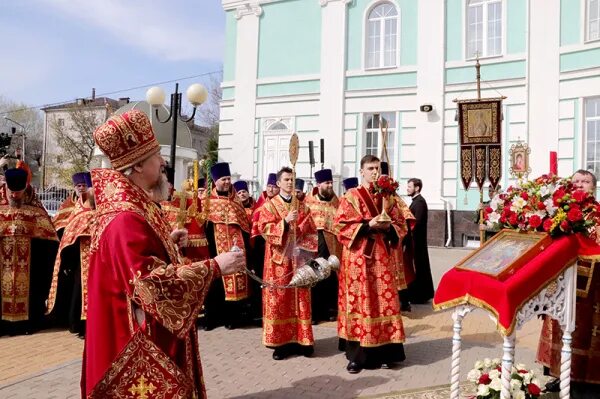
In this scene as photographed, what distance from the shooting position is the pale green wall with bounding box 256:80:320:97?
65.7ft

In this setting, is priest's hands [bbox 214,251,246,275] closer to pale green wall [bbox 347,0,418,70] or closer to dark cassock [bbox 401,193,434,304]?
dark cassock [bbox 401,193,434,304]

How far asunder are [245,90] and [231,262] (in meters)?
18.8

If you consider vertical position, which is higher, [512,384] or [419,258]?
[419,258]

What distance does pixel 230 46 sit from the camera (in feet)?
70.4

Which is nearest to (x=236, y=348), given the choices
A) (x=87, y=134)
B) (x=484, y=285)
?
(x=484, y=285)

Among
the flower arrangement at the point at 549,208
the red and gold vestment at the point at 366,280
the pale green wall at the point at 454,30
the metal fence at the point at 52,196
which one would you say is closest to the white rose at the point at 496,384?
the flower arrangement at the point at 549,208

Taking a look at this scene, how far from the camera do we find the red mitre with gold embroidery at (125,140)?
2809 millimetres

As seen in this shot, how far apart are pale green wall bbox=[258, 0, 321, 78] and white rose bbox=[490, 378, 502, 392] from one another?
17.0m

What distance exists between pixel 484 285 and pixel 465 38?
627 inches

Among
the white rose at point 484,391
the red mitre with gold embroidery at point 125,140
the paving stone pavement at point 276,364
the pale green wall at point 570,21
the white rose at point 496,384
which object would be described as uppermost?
the pale green wall at point 570,21

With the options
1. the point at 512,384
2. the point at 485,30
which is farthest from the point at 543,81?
the point at 512,384

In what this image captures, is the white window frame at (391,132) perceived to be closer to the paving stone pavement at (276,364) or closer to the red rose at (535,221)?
the paving stone pavement at (276,364)

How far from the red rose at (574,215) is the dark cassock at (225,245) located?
5100 millimetres

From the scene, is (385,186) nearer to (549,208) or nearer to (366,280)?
(366,280)
